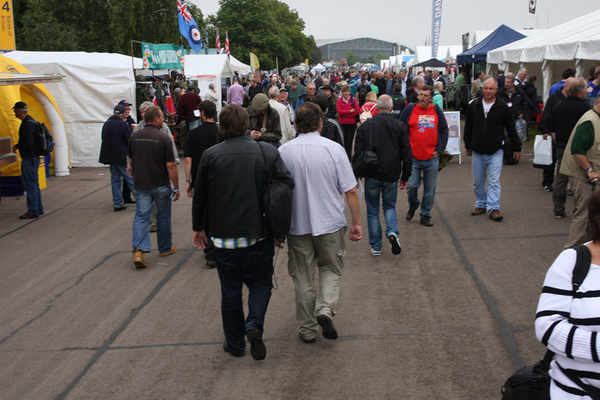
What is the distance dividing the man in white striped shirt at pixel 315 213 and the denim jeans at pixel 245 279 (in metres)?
0.29

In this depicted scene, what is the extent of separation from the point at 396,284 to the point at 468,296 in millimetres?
750

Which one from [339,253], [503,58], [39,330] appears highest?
[503,58]

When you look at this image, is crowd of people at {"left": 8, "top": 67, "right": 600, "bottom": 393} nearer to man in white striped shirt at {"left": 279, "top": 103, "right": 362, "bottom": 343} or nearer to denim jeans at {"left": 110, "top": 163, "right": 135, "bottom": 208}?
man in white striped shirt at {"left": 279, "top": 103, "right": 362, "bottom": 343}

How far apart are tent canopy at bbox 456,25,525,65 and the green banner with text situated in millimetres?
11530

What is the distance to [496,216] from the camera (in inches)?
305

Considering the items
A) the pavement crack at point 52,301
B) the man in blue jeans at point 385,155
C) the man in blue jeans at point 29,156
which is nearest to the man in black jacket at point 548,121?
the man in blue jeans at point 385,155

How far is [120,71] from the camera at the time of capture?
14.1m

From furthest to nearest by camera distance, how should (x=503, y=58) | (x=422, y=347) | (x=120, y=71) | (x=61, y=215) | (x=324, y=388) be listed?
(x=503, y=58) → (x=120, y=71) → (x=61, y=215) → (x=422, y=347) → (x=324, y=388)

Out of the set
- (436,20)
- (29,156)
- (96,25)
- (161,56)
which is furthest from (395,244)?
(96,25)

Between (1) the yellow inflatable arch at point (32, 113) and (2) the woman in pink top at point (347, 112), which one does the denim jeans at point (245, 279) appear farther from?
(1) the yellow inflatable arch at point (32, 113)

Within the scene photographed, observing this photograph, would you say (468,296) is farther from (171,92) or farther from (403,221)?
(171,92)

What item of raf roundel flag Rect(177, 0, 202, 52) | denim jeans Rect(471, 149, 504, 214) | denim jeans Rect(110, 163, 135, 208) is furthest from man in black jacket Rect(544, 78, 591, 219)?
raf roundel flag Rect(177, 0, 202, 52)

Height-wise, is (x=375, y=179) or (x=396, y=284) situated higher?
(x=375, y=179)

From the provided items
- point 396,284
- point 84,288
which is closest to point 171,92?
point 84,288
